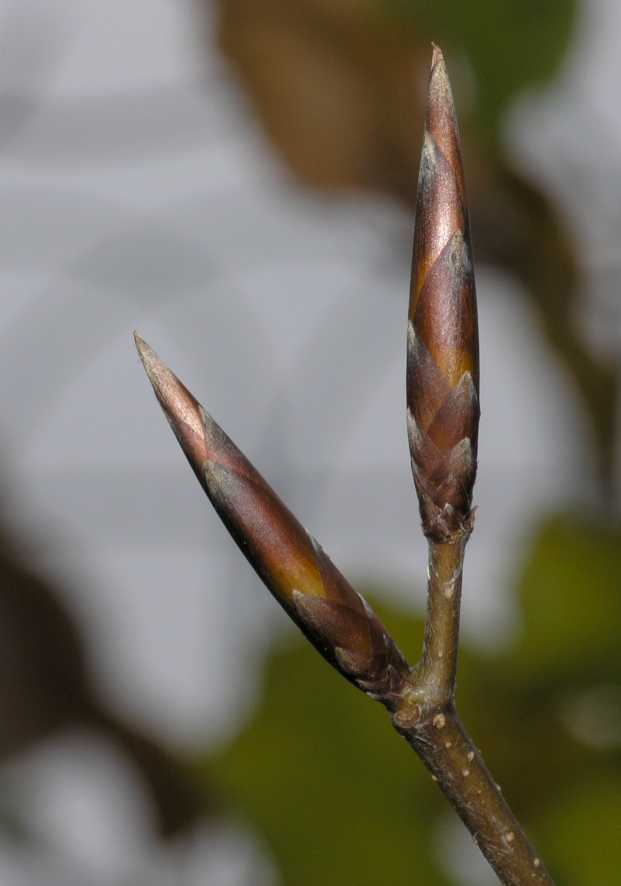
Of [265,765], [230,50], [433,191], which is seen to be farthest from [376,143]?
[433,191]

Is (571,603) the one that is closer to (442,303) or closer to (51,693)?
(51,693)

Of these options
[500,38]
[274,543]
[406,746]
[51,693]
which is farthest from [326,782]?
[274,543]

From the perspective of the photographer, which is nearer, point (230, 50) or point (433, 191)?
point (433, 191)

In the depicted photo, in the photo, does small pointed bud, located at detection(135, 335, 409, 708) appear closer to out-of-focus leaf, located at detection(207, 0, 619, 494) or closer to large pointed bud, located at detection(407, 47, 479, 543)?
large pointed bud, located at detection(407, 47, 479, 543)

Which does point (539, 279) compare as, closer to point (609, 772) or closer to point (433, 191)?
point (609, 772)

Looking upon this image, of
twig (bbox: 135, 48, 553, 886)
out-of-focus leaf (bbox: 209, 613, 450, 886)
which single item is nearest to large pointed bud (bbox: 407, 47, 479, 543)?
twig (bbox: 135, 48, 553, 886)

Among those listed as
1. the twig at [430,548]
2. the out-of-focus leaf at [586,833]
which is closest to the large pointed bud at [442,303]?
the twig at [430,548]

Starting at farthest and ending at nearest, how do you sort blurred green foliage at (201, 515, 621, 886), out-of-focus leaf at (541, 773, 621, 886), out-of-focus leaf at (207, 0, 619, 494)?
out-of-focus leaf at (207, 0, 619, 494) → blurred green foliage at (201, 515, 621, 886) → out-of-focus leaf at (541, 773, 621, 886)
